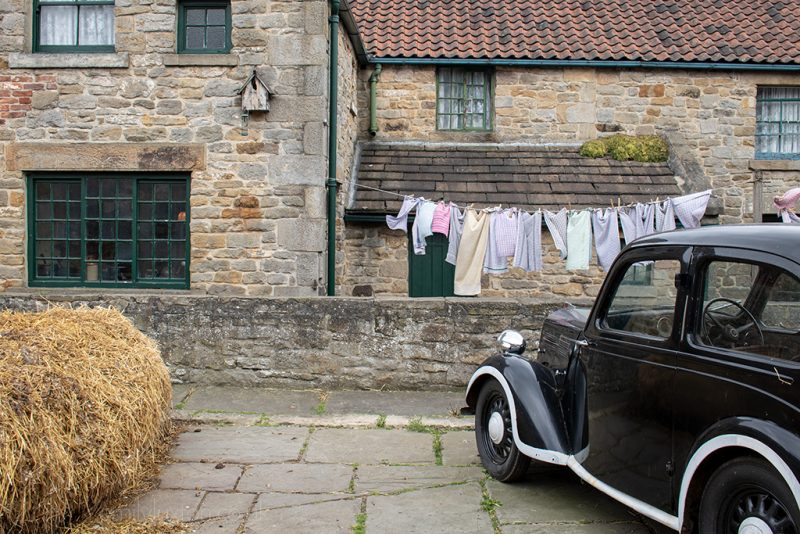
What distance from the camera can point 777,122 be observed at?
13.8 meters

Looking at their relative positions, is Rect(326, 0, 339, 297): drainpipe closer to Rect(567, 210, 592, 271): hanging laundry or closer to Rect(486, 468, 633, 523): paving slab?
Rect(567, 210, 592, 271): hanging laundry

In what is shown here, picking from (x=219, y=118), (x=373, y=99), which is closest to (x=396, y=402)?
(x=219, y=118)

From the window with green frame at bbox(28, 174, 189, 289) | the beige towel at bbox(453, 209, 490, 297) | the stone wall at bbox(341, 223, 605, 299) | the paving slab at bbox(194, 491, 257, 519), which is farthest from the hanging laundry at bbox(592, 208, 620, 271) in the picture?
the paving slab at bbox(194, 491, 257, 519)

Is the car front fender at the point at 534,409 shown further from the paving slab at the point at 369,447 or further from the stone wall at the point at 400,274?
the stone wall at the point at 400,274

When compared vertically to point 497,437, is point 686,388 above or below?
above

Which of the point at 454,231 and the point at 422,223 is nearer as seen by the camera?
the point at 454,231

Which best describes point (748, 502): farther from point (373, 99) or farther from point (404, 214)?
point (373, 99)

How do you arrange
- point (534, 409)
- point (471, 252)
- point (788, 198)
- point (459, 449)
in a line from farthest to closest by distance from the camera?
point (471, 252)
point (788, 198)
point (459, 449)
point (534, 409)

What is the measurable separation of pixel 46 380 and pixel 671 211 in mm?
8495

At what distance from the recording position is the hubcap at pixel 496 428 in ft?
16.5

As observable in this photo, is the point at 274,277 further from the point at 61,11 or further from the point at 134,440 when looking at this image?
the point at 134,440

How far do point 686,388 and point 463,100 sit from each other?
10815 millimetres

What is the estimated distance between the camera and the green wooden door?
12.3 metres

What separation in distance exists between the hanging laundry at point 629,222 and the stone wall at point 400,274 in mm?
1804
